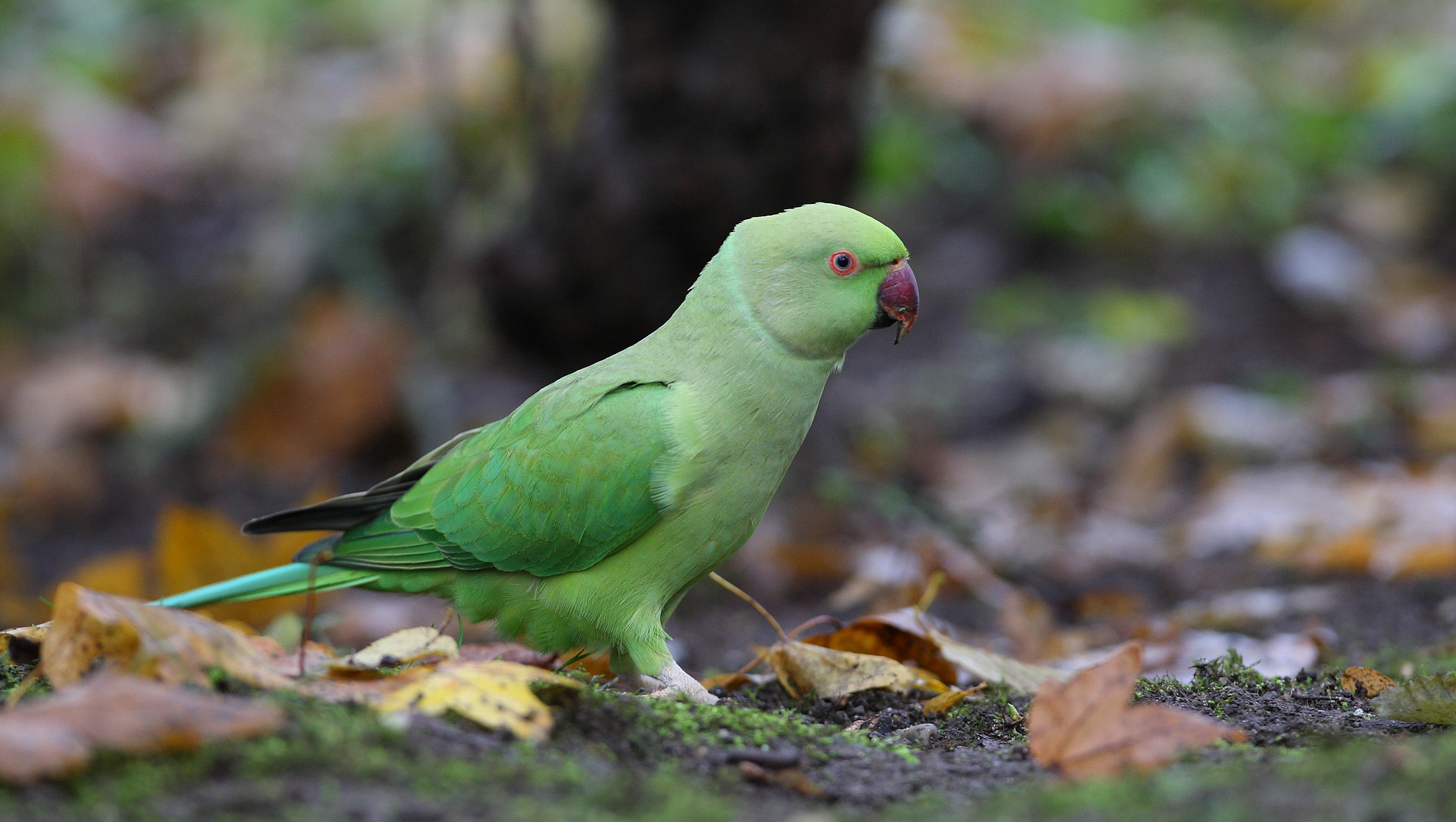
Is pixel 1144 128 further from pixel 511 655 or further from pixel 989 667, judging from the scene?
pixel 511 655

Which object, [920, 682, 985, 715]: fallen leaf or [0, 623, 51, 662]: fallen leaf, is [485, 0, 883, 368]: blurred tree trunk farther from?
[0, 623, 51, 662]: fallen leaf

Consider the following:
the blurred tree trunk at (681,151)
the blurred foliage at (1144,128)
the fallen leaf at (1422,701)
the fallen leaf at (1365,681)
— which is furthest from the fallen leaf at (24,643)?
the blurred foliage at (1144,128)

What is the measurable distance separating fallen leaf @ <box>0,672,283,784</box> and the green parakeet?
3.56ft

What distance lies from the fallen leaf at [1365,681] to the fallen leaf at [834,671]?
0.97 metres

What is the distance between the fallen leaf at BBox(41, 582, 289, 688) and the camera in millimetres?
2096

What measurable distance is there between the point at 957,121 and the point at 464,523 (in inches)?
287

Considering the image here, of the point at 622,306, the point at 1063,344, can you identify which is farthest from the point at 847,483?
the point at 1063,344

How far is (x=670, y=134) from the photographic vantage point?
539cm

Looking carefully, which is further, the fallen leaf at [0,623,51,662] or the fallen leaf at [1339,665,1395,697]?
the fallen leaf at [1339,665,1395,697]

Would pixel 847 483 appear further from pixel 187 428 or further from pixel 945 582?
pixel 187 428

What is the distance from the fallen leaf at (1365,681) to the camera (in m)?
2.80

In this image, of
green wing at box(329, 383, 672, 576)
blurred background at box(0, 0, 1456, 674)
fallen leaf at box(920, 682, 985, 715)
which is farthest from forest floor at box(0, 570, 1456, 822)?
blurred background at box(0, 0, 1456, 674)

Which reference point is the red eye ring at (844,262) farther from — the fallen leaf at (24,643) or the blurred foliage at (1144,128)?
the blurred foliage at (1144,128)

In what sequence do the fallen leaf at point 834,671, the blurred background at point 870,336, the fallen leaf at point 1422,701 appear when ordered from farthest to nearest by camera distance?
the blurred background at point 870,336 → the fallen leaf at point 834,671 → the fallen leaf at point 1422,701
